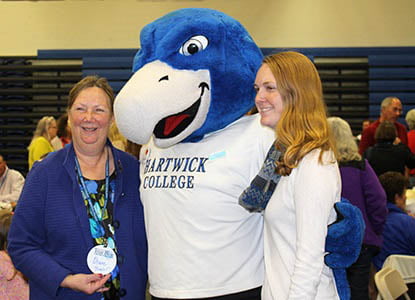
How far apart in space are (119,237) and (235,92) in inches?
27.8

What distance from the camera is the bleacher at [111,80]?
8688mm

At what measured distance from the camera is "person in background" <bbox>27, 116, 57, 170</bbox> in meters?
6.54

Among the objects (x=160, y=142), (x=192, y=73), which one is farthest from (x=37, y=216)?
(x=192, y=73)

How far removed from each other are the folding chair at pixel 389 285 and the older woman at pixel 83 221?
4.67ft

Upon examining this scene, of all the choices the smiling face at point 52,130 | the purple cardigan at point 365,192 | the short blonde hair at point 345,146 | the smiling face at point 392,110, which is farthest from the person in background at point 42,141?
the smiling face at point 392,110

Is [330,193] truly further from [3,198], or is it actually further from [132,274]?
[3,198]

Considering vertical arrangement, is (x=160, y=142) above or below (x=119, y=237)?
above

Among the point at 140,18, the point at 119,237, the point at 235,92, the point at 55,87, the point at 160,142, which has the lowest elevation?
the point at 119,237

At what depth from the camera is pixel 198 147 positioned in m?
2.10

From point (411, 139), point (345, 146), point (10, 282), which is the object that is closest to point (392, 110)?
point (411, 139)

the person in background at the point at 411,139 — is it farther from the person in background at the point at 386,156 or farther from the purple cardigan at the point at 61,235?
the purple cardigan at the point at 61,235

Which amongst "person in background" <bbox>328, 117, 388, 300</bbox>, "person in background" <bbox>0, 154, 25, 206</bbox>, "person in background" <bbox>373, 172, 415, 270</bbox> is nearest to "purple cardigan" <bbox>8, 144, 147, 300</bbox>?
"person in background" <bbox>328, 117, 388, 300</bbox>

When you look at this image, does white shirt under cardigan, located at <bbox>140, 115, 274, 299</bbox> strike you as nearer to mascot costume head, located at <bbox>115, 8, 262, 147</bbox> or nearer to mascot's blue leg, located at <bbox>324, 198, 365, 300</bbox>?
mascot costume head, located at <bbox>115, 8, 262, 147</bbox>

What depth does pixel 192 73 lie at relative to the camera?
2084 mm
